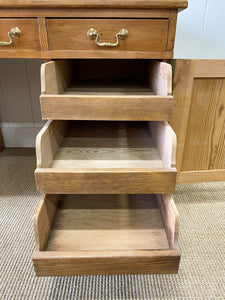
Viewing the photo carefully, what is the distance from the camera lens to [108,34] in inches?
28.6

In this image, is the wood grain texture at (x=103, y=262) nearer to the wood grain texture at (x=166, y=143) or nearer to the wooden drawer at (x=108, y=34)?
the wood grain texture at (x=166, y=143)

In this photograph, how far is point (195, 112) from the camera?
1071 mm

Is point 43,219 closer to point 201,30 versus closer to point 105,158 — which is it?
point 105,158

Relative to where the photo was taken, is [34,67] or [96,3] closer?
[96,3]

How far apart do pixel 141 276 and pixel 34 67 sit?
1.31m

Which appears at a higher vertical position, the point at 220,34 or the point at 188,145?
the point at 220,34

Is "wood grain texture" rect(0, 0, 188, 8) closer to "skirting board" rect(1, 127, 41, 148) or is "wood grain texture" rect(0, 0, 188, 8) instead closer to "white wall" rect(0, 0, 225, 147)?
"white wall" rect(0, 0, 225, 147)

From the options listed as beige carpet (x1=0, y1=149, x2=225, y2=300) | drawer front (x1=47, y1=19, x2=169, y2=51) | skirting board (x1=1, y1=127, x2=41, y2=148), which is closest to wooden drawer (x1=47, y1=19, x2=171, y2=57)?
drawer front (x1=47, y1=19, x2=169, y2=51)

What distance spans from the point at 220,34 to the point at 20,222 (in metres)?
1.50

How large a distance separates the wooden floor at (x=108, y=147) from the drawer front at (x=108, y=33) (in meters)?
0.34

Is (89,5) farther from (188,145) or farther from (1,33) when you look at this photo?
(188,145)

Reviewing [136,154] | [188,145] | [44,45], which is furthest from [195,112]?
[44,45]

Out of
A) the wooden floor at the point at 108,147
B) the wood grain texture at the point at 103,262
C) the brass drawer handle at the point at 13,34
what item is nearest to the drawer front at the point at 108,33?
the brass drawer handle at the point at 13,34

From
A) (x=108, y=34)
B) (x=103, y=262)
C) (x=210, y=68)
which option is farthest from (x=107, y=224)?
(x=210, y=68)
